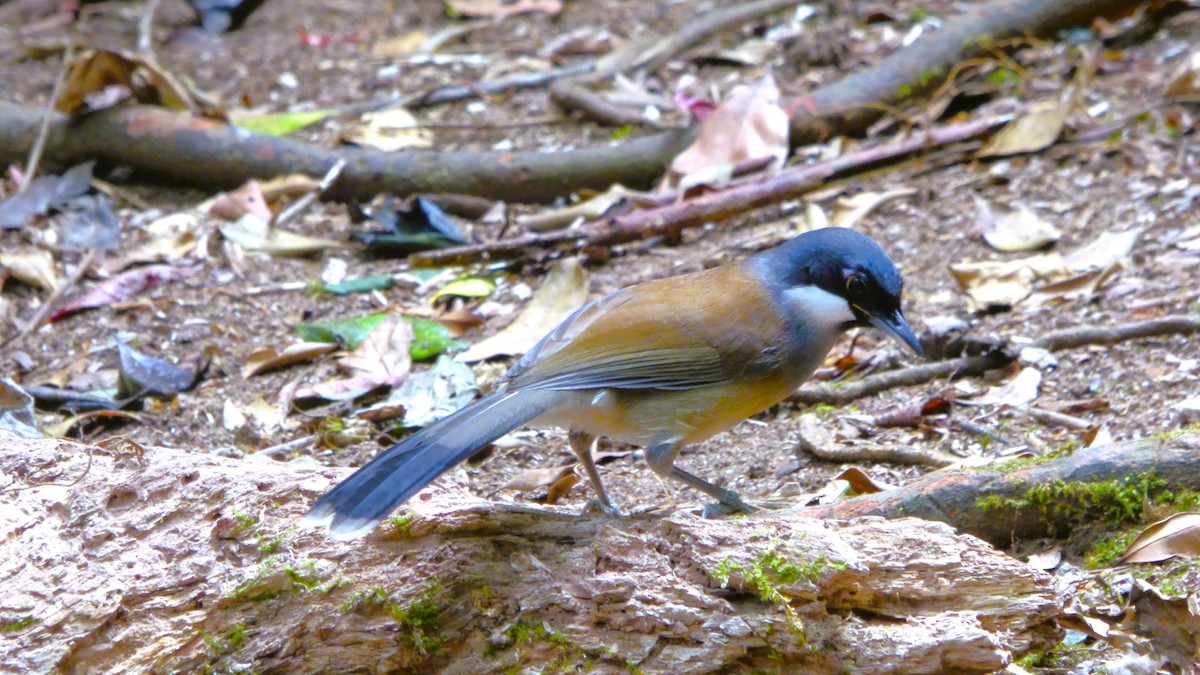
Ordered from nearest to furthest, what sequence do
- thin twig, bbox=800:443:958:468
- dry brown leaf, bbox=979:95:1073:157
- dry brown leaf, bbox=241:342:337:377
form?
thin twig, bbox=800:443:958:468 → dry brown leaf, bbox=241:342:337:377 → dry brown leaf, bbox=979:95:1073:157

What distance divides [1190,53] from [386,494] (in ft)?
22.2

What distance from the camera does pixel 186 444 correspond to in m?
4.75

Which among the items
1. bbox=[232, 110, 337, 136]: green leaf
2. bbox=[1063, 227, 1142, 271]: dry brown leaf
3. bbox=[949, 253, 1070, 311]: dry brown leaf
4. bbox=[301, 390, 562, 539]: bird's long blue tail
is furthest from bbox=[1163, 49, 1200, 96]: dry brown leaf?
bbox=[301, 390, 562, 539]: bird's long blue tail

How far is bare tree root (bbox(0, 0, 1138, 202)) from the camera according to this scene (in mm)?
7133

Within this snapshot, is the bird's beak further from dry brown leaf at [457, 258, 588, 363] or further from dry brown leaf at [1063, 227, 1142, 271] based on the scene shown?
dry brown leaf at [1063, 227, 1142, 271]

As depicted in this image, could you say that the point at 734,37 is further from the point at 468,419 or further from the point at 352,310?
the point at 468,419

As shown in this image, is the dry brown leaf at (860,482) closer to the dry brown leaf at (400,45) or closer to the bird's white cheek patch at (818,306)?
the bird's white cheek patch at (818,306)

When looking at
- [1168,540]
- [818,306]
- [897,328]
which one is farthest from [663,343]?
[1168,540]

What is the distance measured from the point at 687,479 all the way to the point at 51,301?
12.0ft

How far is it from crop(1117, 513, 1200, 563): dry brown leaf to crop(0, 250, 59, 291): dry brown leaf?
5.06 m

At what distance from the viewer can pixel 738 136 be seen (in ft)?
23.1

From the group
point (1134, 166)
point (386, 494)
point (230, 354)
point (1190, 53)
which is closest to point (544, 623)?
point (386, 494)

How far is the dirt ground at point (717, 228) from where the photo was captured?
4.54m

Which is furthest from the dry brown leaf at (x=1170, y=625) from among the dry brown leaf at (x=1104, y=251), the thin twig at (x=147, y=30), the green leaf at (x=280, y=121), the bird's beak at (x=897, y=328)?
the thin twig at (x=147, y=30)
